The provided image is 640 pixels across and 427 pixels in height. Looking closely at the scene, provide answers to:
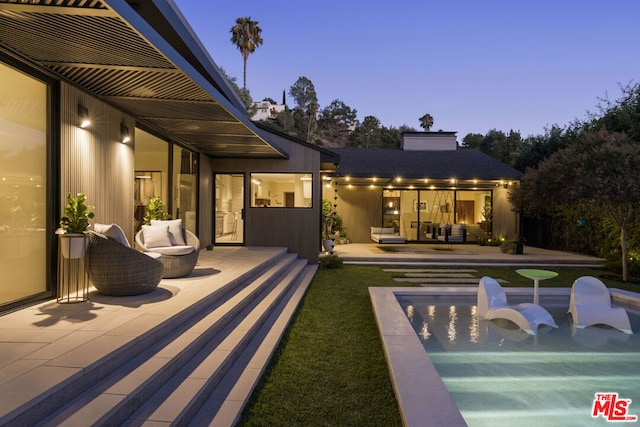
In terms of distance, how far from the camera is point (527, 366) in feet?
13.5

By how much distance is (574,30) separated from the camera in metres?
20.8

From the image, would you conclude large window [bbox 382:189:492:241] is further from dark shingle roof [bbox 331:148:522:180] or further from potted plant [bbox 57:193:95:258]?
potted plant [bbox 57:193:95:258]

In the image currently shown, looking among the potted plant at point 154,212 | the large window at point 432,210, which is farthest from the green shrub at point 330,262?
the large window at point 432,210

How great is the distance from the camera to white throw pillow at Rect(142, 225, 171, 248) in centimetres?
600

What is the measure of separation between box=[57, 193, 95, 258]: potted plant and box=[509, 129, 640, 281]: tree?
929cm

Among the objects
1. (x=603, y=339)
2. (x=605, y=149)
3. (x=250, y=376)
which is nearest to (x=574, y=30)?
(x=605, y=149)

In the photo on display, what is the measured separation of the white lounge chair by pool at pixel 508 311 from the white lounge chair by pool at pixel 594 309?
0.41 metres

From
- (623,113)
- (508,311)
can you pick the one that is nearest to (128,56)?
(508,311)

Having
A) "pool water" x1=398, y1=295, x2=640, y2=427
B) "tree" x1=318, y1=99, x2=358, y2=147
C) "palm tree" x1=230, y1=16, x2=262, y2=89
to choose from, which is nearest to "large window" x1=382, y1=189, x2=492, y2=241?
"pool water" x1=398, y1=295, x2=640, y2=427

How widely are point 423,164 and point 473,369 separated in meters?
12.7

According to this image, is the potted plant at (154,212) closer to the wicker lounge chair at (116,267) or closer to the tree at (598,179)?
the wicker lounge chair at (116,267)

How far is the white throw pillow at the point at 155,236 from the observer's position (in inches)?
236

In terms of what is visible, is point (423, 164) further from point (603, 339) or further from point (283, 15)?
point (283, 15)

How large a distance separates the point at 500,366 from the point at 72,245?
4.63 meters
